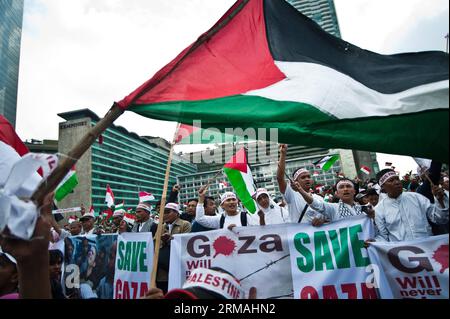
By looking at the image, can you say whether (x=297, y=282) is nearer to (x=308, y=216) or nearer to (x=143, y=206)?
(x=308, y=216)

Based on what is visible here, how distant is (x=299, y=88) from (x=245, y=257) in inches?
81.7

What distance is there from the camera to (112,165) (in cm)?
10119

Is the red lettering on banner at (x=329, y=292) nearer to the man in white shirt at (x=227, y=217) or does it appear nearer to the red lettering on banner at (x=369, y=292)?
the red lettering on banner at (x=369, y=292)

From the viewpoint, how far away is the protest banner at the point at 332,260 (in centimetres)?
317

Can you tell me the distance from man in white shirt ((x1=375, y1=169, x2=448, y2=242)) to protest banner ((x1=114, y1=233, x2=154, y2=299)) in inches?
123

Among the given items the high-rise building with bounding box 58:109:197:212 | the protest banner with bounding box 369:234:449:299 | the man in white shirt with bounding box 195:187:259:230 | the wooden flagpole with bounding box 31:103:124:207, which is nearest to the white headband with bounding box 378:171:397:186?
the protest banner with bounding box 369:234:449:299

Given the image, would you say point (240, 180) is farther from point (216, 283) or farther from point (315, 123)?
point (216, 283)

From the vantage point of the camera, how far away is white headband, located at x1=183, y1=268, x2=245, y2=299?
64.5 inches

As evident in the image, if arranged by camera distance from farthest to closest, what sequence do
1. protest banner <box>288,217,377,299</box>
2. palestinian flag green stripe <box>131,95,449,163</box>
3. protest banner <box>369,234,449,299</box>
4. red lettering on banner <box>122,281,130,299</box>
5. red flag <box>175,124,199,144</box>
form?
1. red lettering on banner <box>122,281,130,299</box>
2. protest banner <box>288,217,377,299</box>
3. protest banner <box>369,234,449,299</box>
4. red flag <box>175,124,199,144</box>
5. palestinian flag green stripe <box>131,95,449,163</box>

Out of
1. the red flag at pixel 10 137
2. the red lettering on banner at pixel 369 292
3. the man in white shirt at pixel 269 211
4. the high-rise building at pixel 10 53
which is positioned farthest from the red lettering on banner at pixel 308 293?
the high-rise building at pixel 10 53

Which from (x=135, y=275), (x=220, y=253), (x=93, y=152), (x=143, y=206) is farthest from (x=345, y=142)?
(x=93, y=152)

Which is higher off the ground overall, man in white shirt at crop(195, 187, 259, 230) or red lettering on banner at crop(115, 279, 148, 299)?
man in white shirt at crop(195, 187, 259, 230)

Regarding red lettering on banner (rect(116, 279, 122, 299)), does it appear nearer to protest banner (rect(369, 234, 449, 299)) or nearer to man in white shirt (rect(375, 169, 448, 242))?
protest banner (rect(369, 234, 449, 299))

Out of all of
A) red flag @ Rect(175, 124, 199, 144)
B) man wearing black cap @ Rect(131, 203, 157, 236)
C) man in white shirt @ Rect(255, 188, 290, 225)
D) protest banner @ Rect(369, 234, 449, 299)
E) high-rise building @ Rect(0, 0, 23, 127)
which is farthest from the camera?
high-rise building @ Rect(0, 0, 23, 127)
